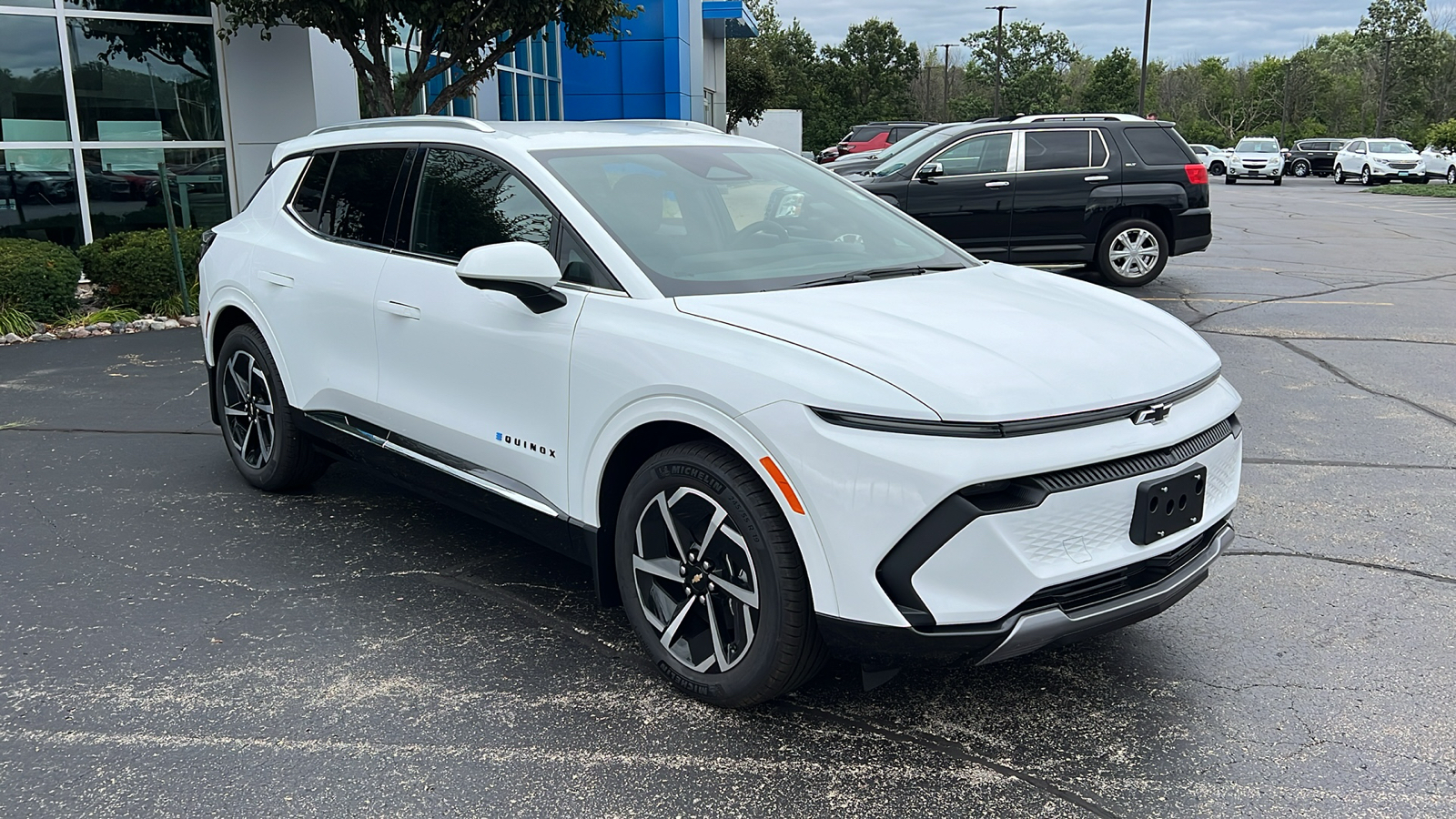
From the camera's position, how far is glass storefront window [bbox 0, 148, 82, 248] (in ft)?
39.0

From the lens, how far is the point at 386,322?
4.21 m

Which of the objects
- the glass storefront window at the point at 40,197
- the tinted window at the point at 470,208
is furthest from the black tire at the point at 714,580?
the glass storefront window at the point at 40,197

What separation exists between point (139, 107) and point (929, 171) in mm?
8765

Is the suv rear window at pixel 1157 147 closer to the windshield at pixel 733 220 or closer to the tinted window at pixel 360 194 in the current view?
the windshield at pixel 733 220

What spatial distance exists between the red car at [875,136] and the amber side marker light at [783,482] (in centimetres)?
2904

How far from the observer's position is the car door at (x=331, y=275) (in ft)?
14.4

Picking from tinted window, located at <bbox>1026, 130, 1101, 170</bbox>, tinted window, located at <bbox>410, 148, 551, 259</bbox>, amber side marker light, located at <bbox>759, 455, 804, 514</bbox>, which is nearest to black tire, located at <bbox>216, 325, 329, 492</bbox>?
tinted window, located at <bbox>410, 148, 551, 259</bbox>

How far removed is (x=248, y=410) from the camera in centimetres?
526

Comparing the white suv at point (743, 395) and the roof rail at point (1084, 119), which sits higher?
the roof rail at point (1084, 119)

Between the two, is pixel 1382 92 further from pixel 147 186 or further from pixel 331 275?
pixel 331 275

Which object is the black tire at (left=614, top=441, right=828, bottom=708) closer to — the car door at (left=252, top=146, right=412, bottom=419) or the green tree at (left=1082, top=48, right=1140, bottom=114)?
the car door at (left=252, top=146, right=412, bottom=419)

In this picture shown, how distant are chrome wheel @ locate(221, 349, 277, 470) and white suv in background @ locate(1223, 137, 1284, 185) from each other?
44637 millimetres

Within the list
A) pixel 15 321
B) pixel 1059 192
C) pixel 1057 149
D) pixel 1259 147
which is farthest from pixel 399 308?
pixel 1259 147

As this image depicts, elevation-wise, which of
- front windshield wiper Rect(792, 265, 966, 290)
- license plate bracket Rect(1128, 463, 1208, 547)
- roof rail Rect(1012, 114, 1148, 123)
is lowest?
license plate bracket Rect(1128, 463, 1208, 547)
